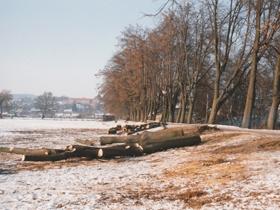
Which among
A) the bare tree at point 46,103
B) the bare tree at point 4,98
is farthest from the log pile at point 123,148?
the bare tree at point 46,103

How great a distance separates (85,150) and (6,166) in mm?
2951

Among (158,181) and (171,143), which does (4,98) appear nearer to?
(171,143)

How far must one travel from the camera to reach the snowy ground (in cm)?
1033

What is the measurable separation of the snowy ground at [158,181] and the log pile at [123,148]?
15.5 inches

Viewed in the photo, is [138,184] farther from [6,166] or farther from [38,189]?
[6,166]

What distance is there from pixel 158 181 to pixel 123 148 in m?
5.75

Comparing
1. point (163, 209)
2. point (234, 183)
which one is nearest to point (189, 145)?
point (234, 183)

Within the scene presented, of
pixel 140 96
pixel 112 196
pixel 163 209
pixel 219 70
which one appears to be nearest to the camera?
pixel 163 209

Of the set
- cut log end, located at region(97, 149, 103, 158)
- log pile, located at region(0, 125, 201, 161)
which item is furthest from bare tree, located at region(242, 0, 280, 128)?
cut log end, located at region(97, 149, 103, 158)

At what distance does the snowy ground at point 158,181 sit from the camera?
10.3 metres

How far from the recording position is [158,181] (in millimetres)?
12938

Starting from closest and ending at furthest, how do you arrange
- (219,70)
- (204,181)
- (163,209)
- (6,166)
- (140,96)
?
(163,209), (204,181), (6,166), (219,70), (140,96)

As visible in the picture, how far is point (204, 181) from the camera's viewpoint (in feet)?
39.6

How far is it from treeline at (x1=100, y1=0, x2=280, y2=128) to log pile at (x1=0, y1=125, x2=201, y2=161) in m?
7.45
